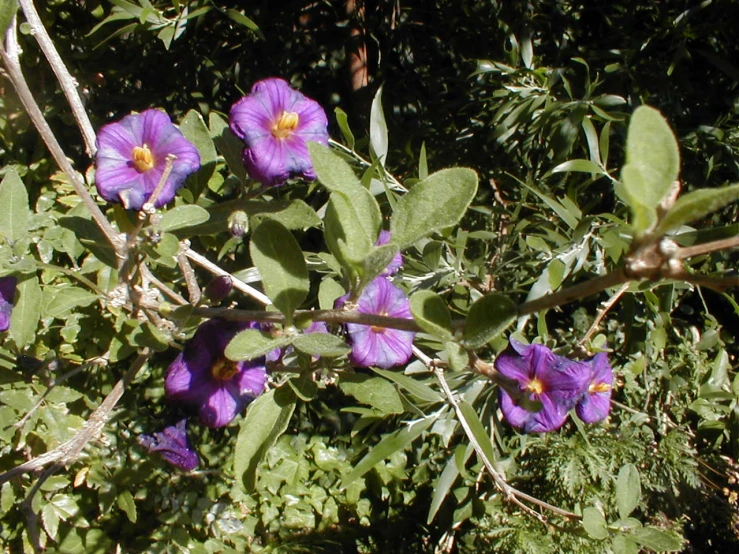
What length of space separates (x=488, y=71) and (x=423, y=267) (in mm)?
603

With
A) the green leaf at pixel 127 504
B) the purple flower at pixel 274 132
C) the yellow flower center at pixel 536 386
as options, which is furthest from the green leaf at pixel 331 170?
the green leaf at pixel 127 504

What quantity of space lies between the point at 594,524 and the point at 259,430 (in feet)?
2.48

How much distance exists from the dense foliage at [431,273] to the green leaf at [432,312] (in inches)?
27.0

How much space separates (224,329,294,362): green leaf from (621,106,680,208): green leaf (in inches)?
14.2

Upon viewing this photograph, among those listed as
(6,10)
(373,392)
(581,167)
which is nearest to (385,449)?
(373,392)

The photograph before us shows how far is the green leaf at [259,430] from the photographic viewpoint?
2.35ft

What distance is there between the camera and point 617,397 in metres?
2.16

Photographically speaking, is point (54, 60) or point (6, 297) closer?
point (54, 60)

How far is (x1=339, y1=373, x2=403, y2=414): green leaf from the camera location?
0.78 metres


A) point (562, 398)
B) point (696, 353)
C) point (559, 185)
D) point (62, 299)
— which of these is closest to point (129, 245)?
point (62, 299)

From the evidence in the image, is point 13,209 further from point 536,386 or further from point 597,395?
point 597,395

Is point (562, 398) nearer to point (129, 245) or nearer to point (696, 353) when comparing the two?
point (129, 245)

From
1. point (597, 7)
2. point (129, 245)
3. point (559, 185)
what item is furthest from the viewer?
point (597, 7)

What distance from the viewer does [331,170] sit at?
53 centimetres
